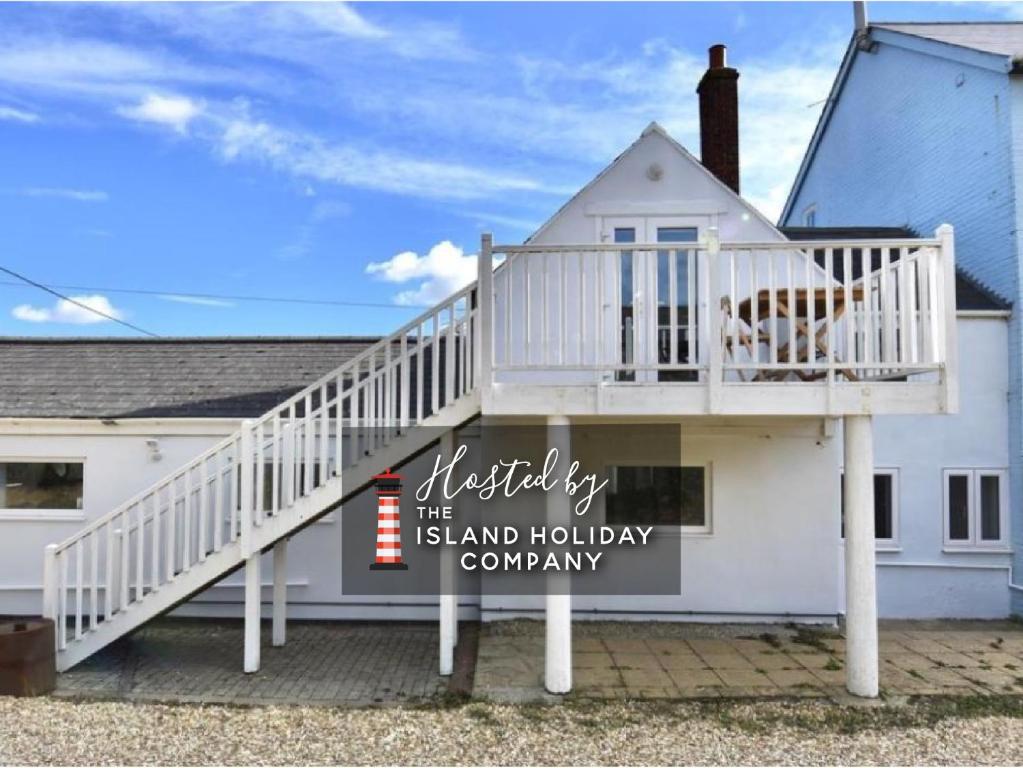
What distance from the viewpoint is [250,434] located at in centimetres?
575

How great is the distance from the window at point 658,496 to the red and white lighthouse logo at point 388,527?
2615 mm

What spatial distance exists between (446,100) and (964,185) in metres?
8.01

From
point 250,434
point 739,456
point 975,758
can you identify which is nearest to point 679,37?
point 739,456

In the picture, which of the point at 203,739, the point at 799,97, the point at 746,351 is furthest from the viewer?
the point at 799,97

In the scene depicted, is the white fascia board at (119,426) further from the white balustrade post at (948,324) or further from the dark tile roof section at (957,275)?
the dark tile roof section at (957,275)

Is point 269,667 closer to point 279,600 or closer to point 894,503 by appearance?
point 279,600

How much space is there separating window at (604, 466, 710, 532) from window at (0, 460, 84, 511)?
22.4ft

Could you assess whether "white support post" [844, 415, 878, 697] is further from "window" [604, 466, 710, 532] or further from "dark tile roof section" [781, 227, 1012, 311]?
"dark tile roof section" [781, 227, 1012, 311]

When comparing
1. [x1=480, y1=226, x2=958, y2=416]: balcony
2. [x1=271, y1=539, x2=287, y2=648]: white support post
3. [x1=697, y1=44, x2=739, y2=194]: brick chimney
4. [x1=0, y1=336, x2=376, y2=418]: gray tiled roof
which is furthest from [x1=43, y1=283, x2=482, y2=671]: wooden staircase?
[x1=697, y1=44, x2=739, y2=194]: brick chimney

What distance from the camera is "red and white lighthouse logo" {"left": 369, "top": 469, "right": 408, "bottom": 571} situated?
6.93m

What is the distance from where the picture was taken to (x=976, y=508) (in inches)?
314

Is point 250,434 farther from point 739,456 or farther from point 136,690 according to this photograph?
point 739,456

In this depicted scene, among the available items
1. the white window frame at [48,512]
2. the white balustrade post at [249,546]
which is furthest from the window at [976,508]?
the white window frame at [48,512]

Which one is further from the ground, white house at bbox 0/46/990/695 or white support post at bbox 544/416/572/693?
white house at bbox 0/46/990/695
